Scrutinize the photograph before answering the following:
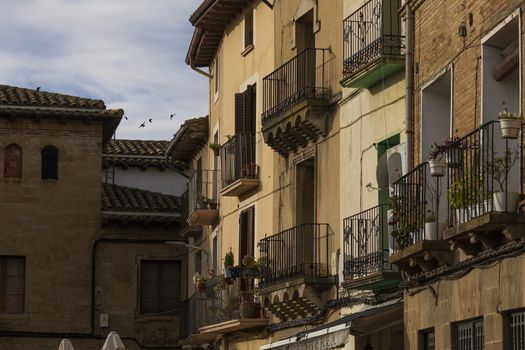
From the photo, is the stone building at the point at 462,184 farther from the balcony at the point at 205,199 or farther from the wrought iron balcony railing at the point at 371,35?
the balcony at the point at 205,199

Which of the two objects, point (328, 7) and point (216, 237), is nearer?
point (328, 7)

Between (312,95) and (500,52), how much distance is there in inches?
414

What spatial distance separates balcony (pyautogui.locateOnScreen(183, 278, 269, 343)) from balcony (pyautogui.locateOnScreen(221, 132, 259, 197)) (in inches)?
78.9

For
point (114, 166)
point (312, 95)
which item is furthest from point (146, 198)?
point (312, 95)

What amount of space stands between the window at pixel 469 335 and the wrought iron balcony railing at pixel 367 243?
168 inches

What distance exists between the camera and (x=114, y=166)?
48.8 metres

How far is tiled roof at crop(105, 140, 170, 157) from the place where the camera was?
48969 mm

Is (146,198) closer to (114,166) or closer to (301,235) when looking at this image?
(114,166)

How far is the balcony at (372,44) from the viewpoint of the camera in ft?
74.2

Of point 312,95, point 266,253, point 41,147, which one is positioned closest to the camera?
point 312,95

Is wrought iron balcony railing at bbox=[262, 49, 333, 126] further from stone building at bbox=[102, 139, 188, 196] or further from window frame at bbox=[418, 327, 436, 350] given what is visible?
stone building at bbox=[102, 139, 188, 196]

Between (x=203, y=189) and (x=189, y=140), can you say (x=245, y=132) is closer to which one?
(x=203, y=189)

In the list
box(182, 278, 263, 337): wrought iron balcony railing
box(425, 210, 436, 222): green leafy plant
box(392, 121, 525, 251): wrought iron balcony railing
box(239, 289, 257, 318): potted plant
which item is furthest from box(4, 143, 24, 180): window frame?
box(425, 210, 436, 222): green leafy plant

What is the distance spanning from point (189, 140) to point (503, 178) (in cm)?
2696
